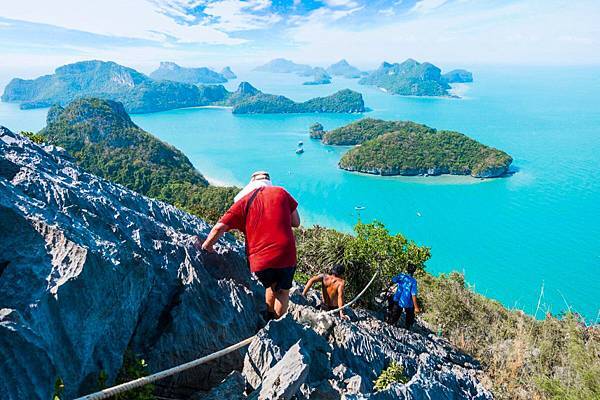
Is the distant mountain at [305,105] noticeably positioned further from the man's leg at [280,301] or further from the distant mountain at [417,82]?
the man's leg at [280,301]

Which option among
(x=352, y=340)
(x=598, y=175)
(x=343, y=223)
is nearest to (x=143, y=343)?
(x=352, y=340)

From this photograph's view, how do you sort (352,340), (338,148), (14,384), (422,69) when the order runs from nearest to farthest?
(14,384), (352,340), (338,148), (422,69)

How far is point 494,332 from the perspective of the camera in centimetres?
591

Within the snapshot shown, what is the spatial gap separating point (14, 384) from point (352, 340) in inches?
92.8

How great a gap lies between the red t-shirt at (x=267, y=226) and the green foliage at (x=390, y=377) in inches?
42.6

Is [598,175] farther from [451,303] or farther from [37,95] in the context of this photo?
[37,95]

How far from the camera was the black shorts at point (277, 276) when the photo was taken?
3.17 m

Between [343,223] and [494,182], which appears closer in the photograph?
[343,223]

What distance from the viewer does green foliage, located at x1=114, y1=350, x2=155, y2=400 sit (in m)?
2.25

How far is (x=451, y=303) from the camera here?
6.81 meters

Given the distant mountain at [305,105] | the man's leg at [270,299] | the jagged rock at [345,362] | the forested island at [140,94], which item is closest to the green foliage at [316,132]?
the distant mountain at [305,105]

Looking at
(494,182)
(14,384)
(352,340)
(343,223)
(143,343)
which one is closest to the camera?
(14,384)

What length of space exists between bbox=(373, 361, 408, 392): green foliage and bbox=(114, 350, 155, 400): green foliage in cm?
159

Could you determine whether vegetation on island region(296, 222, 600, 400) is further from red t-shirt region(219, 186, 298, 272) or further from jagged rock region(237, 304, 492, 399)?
red t-shirt region(219, 186, 298, 272)
